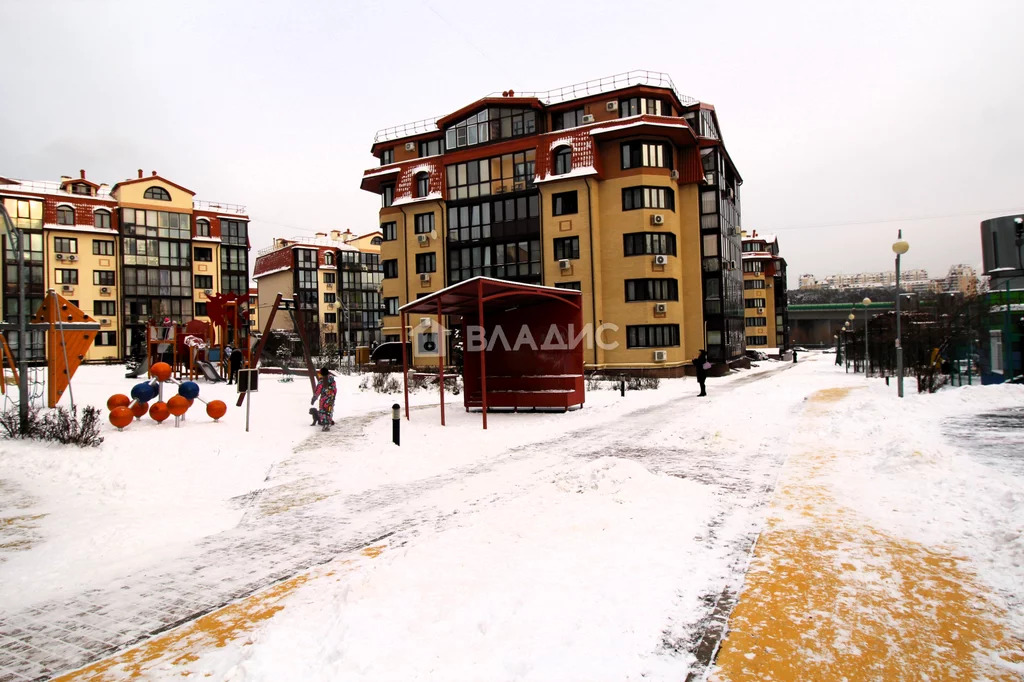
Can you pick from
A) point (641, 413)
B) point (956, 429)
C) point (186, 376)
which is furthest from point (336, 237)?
point (956, 429)

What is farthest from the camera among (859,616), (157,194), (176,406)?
(157,194)

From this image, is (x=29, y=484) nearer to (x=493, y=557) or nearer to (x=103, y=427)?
(x=103, y=427)

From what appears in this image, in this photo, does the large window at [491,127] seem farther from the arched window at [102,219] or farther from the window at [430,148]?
the arched window at [102,219]

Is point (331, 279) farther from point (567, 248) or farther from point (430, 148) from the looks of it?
point (567, 248)

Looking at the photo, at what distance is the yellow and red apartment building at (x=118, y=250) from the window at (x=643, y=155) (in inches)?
1694

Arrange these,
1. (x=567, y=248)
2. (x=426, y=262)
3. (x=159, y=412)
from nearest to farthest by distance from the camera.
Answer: (x=159, y=412) < (x=567, y=248) < (x=426, y=262)

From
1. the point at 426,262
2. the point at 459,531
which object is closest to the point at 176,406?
the point at 459,531

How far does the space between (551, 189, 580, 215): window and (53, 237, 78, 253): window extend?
43291mm

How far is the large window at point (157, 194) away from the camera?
55766 mm

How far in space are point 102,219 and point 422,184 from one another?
33290mm

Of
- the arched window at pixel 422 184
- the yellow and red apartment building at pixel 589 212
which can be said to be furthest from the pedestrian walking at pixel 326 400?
the arched window at pixel 422 184

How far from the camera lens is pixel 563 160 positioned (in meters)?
35.8

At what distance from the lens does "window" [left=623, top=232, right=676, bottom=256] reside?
34.3 meters

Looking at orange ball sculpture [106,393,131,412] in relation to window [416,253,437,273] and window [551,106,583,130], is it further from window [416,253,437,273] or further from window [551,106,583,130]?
window [551,106,583,130]
